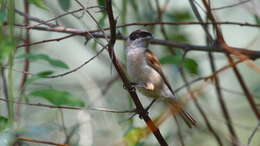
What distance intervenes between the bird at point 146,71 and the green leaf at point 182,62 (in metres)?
0.21

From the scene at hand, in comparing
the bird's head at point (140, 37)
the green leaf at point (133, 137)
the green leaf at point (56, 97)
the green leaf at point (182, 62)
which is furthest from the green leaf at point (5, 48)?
the bird's head at point (140, 37)

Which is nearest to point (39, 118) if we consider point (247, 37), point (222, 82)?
point (222, 82)

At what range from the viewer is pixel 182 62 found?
147 inches

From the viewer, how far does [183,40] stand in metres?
5.17

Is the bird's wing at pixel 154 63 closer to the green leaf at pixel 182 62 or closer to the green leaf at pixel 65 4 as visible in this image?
the green leaf at pixel 182 62

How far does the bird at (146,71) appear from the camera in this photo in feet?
12.9

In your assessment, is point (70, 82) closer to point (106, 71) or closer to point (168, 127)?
point (106, 71)

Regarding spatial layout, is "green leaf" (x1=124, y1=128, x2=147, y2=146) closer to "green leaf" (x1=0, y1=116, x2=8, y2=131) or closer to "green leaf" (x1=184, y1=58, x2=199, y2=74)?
"green leaf" (x1=0, y1=116, x2=8, y2=131)

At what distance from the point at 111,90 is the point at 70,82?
1.68ft

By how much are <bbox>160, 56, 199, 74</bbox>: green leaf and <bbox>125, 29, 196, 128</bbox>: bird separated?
21 centimetres

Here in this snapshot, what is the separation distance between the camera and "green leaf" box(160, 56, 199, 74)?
375 centimetres

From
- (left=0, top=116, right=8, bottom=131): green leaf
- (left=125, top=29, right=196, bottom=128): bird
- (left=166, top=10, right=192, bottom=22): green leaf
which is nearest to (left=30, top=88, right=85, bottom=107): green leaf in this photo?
(left=0, top=116, right=8, bottom=131): green leaf

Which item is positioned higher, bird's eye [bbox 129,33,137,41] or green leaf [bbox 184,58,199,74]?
bird's eye [bbox 129,33,137,41]

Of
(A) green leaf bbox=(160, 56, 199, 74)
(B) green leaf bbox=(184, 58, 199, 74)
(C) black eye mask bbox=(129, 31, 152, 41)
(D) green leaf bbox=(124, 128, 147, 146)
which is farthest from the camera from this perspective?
(C) black eye mask bbox=(129, 31, 152, 41)
